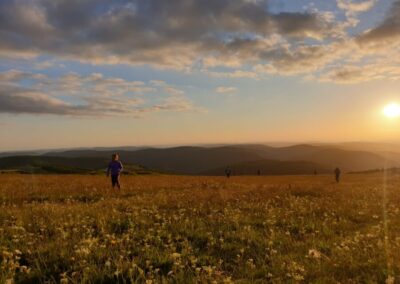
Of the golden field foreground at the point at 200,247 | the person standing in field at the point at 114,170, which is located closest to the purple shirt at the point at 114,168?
the person standing in field at the point at 114,170

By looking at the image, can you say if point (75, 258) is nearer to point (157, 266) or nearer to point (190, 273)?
point (157, 266)

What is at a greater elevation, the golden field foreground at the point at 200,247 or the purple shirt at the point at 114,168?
the purple shirt at the point at 114,168

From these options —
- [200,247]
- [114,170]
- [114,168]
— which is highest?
[114,168]

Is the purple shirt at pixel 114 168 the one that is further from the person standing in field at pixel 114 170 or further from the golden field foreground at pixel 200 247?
the golden field foreground at pixel 200 247

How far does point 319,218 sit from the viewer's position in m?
13.0

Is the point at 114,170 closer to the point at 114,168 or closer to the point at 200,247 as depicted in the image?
the point at 114,168

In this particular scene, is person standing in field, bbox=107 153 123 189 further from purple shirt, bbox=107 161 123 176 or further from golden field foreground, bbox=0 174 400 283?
golden field foreground, bbox=0 174 400 283

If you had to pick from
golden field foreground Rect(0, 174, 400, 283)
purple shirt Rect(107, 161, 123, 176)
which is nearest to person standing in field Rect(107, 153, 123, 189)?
purple shirt Rect(107, 161, 123, 176)

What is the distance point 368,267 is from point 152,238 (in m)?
4.47

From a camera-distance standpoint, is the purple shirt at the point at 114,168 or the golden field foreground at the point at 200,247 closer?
the golden field foreground at the point at 200,247

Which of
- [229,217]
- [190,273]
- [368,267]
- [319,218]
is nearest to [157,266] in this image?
[190,273]

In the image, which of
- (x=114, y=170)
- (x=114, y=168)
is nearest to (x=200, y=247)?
(x=114, y=170)

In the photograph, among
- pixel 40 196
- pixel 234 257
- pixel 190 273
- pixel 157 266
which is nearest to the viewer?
pixel 190 273

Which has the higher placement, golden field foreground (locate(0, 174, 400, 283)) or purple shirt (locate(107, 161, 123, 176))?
purple shirt (locate(107, 161, 123, 176))
